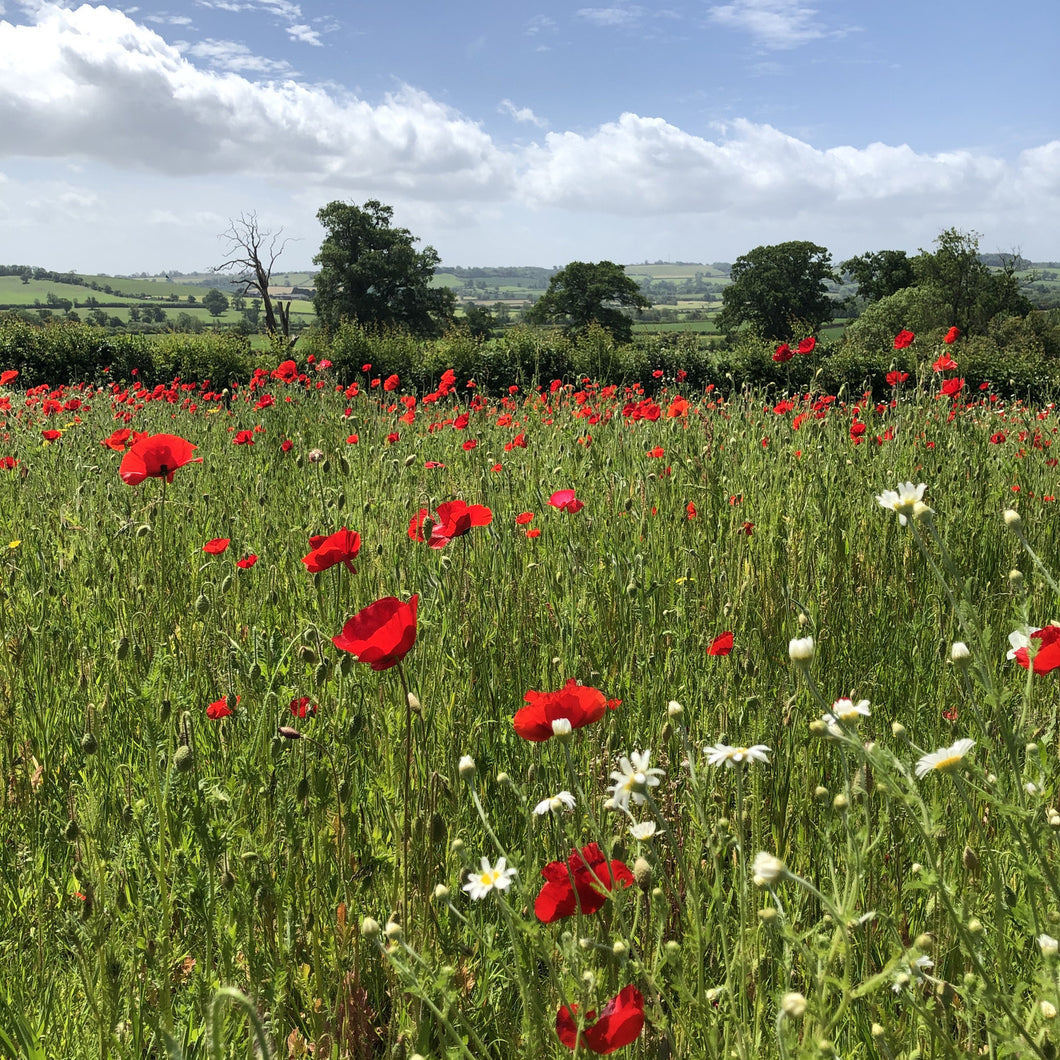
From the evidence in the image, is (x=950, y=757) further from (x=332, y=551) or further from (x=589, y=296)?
(x=589, y=296)

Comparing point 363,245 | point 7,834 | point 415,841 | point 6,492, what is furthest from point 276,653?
point 363,245

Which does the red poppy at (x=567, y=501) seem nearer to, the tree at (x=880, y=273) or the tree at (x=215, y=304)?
the tree at (x=880, y=273)

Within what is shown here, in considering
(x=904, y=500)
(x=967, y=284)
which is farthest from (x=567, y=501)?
(x=967, y=284)

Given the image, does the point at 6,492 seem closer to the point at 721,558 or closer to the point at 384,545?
the point at 384,545

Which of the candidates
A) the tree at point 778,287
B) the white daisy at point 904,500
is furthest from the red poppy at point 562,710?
the tree at point 778,287

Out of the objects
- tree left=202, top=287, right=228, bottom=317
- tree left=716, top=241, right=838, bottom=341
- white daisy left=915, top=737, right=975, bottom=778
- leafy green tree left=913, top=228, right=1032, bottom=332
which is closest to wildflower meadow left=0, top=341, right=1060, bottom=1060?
white daisy left=915, top=737, right=975, bottom=778

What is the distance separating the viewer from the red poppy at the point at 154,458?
2.35 m

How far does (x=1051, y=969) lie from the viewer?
846mm

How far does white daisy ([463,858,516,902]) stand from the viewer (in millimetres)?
937

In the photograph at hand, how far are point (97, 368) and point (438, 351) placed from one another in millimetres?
6927

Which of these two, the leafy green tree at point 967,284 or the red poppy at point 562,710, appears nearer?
the red poppy at point 562,710

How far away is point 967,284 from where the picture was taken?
162 ft

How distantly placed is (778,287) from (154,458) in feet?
234

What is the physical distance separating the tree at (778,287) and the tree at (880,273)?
83.0 inches
